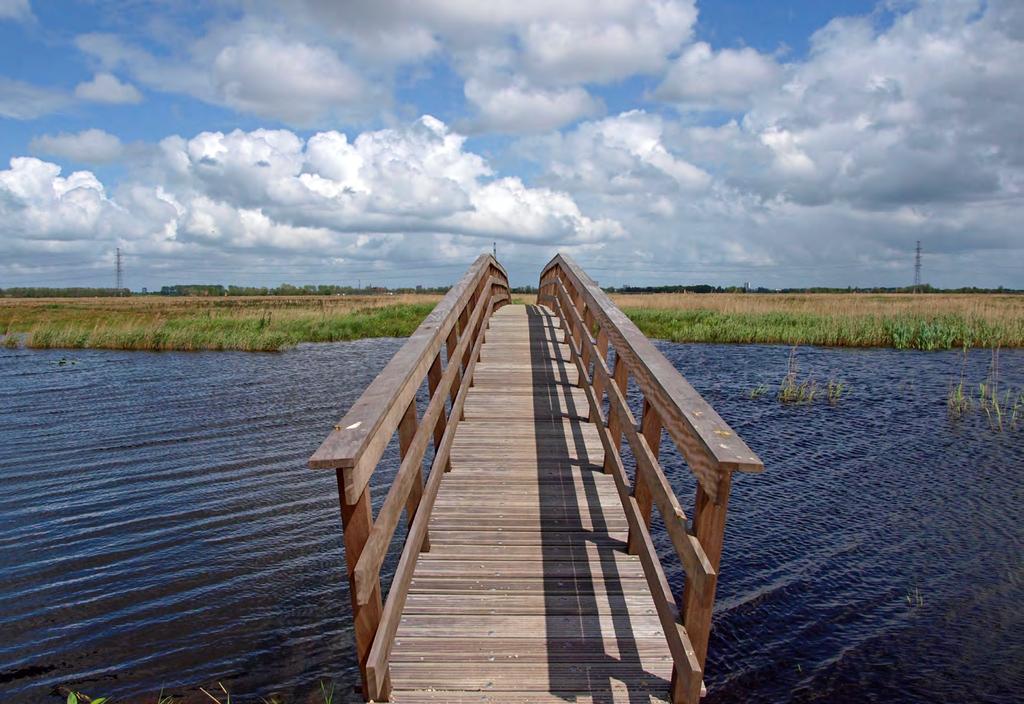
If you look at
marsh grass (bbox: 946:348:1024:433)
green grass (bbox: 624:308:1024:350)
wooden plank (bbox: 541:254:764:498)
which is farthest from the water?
green grass (bbox: 624:308:1024:350)

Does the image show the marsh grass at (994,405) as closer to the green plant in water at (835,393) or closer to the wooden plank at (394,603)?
the green plant in water at (835,393)

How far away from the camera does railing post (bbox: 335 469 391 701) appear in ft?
7.86

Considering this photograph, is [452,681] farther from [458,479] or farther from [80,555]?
[80,555]

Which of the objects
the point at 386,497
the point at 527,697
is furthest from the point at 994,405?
the point at 386,497

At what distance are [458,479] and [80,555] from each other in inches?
154

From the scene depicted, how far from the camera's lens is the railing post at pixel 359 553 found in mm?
2395

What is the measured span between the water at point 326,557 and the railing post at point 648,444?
4.57ft

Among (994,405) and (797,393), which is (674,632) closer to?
(797,393)

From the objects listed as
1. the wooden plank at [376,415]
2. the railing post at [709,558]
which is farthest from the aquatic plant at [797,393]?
the railing post at [709,558]

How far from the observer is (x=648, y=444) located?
369cm

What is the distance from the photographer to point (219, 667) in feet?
14.9

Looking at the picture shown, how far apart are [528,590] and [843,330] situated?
875 inches

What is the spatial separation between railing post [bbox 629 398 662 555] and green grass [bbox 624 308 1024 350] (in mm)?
18819

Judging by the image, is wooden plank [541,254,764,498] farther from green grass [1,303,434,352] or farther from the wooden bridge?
green grass [1,303,434,352]
